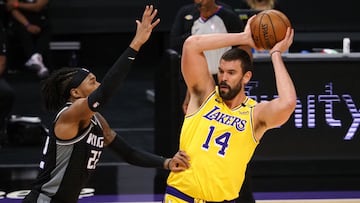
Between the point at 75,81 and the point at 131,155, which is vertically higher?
the point at 75,81

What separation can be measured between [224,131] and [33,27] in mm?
8422

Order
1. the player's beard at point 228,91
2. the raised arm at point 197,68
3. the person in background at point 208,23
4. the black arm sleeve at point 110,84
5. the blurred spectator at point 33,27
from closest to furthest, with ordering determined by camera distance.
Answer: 1. the black arm sleeve at point 110,84
2. the player's beard at point 228,91
3. the raised arm at point 197,68
4. the person in background at point 208,23
5. the blurred spectator at point 33,27

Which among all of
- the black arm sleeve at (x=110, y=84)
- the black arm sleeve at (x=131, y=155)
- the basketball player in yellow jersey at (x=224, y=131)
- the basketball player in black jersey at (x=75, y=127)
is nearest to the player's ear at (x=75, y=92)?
the basketball player in black jersey at (x=75, y=127)

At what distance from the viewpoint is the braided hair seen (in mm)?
5184

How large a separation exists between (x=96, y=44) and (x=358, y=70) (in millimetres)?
6987

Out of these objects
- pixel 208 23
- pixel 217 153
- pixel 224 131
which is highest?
pixel 208 23

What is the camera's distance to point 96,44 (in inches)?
590

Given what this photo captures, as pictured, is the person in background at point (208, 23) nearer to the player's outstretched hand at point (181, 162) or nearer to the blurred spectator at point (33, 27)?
the player's outstretched hand at point (181, 162)

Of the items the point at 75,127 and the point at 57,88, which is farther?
the point at 57,88

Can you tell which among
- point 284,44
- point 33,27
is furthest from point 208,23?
point 33,27

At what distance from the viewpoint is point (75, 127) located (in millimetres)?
5043

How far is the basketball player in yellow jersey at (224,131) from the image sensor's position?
17.1 feet

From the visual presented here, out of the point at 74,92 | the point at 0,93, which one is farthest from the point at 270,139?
the point at 74,92

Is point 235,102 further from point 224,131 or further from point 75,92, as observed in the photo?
point 75,92
